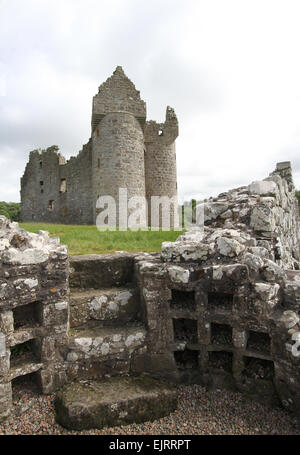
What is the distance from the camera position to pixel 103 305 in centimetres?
401

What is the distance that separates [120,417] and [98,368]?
0.68m

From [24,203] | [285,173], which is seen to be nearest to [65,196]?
[24,203]

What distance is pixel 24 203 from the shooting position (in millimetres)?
27812

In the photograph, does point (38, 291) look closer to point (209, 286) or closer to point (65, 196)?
point (209, 286)

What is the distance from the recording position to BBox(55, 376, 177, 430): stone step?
3.12 metres

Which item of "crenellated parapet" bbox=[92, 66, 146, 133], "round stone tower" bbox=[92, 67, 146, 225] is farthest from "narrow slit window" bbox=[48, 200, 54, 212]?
"crenellated parapet" bbox=[92, 66, 146, 133]

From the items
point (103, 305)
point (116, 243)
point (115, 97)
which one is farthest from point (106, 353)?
point (115, 97)

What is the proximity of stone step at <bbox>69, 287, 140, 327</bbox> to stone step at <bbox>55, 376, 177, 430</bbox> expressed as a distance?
2.56 feet

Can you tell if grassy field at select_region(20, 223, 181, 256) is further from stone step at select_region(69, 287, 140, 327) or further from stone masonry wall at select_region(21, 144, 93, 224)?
Answer: stone masonry wall at select_region(21, 144, 93, 224)

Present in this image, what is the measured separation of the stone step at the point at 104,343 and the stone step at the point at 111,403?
1.02ft

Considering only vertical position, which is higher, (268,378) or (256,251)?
(256,251)

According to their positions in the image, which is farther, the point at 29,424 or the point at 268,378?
the point at 268,378

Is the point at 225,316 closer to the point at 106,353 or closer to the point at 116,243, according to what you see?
the point at 106,353
